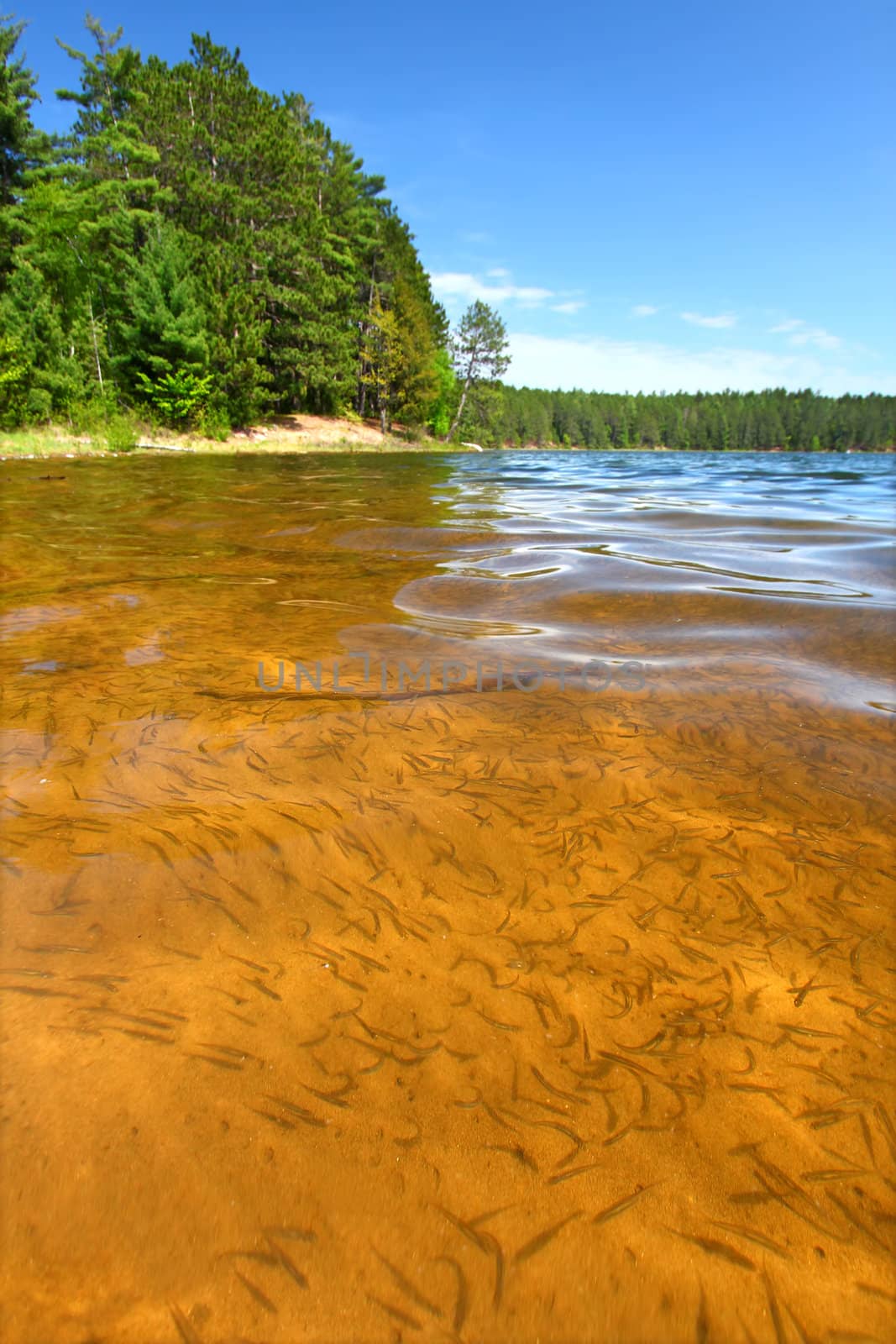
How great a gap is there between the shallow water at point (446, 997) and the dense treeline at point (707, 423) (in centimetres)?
10653

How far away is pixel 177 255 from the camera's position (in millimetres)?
25500

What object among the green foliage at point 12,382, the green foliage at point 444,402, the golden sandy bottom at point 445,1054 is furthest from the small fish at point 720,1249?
the green foliage at point 444,402

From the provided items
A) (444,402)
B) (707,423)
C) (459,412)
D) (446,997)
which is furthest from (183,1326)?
(707,423)

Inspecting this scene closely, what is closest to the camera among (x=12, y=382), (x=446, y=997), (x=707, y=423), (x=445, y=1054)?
(x=445, y=1054)

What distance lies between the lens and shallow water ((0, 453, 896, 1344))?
80 cm

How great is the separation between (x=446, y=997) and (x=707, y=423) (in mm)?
136851

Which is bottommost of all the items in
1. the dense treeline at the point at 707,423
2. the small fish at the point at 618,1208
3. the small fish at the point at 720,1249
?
the small fish at the point at 720,1249

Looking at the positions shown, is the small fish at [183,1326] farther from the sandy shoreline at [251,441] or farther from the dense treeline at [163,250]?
the dense treeline at [163,250]

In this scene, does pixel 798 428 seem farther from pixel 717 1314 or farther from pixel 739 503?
pixel 717 1314

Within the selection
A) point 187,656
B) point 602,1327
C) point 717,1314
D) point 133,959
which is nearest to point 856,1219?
point 717,1314

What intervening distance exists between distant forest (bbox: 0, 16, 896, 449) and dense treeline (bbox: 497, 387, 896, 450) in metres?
70.4

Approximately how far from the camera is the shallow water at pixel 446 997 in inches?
31.4

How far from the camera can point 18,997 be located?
3.70 ft

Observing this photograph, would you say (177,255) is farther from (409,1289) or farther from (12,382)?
(409,1289)
